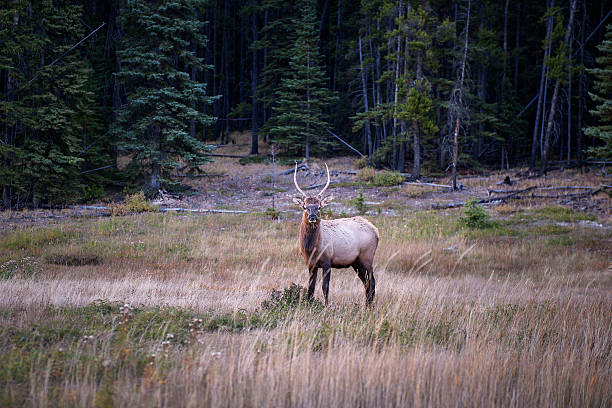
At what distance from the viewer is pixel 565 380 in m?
4.14

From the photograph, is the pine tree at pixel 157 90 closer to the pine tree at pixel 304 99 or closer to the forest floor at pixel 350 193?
the forest floor at pixel 350 193

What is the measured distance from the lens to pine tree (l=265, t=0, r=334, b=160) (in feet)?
114

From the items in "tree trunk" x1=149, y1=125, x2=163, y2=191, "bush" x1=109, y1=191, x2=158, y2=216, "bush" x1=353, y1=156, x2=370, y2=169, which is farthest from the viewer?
"bush" x1=353, y1=156, x2=370, y2=169

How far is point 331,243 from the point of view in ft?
24.7

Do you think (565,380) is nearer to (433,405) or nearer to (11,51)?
(433,405)

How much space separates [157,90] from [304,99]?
16.9 metres

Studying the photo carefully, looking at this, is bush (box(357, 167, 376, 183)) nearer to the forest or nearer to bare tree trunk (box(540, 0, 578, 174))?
the forest

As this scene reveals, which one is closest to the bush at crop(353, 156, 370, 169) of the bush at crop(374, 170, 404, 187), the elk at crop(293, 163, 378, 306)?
the bush at crop(374, 170, 404, 187)

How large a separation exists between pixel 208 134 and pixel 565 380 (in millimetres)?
48398

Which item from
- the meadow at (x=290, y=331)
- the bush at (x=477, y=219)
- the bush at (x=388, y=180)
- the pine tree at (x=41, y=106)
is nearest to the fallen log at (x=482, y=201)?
the bush at (x=477, y=219)

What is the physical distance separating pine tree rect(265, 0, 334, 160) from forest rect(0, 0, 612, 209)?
0.61ft

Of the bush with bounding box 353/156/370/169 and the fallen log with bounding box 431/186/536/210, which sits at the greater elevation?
the bush with bounding box 353/156/370/169

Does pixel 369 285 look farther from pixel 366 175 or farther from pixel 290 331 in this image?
pixel 366 175

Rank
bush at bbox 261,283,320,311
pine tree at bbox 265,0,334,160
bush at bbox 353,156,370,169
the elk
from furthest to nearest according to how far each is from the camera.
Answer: pine tree at bbox 265,0,334,160 → bush at bbox 353,156,370,169 → the elk → bush at bbox 261,283,320,311
